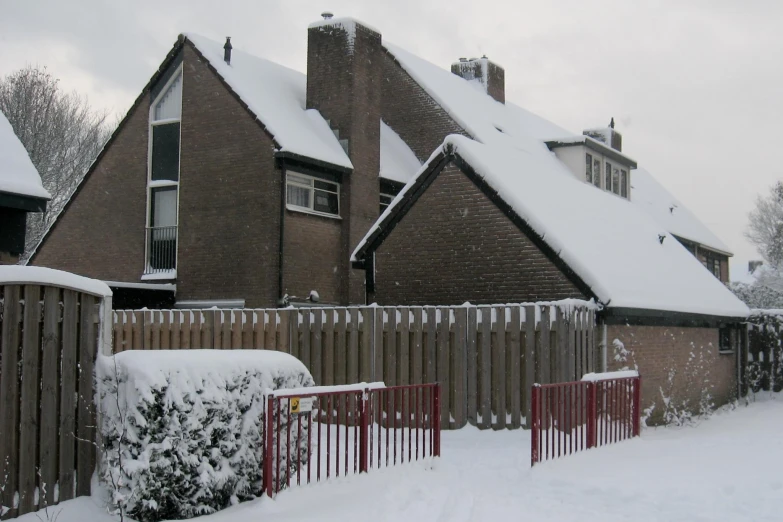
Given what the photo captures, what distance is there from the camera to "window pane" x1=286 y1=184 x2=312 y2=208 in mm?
22500

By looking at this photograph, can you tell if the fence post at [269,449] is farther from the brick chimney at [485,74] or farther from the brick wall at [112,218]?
the brick chimney at [485,74]

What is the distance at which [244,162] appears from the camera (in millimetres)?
22578

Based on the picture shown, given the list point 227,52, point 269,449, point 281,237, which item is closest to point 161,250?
point 281,237

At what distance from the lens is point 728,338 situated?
75.8 feet

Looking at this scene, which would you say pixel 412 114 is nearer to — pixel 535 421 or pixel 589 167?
pixel 589 167

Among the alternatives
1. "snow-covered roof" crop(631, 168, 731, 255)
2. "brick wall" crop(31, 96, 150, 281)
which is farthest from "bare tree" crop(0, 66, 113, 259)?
"snow-covered roof" crop(631, 168, 731, 255)

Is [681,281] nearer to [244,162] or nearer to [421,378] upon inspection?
[421,378]

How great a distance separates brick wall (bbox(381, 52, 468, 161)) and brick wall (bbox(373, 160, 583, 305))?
9467 mm

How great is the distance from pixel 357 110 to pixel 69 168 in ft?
Answer: 73.7

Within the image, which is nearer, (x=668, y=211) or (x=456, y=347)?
(x=456, y=347)

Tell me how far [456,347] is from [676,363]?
6.86 metres

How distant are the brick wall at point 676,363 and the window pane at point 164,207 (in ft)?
44.0

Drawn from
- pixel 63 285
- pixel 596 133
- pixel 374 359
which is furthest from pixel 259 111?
pixel 596 133

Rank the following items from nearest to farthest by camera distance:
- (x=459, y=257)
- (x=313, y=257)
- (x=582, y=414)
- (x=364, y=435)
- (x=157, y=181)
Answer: (x=364, y=435), (x=582, y=414), (x=459, y=257), (x=313, y=257), (x=157, y=181)
